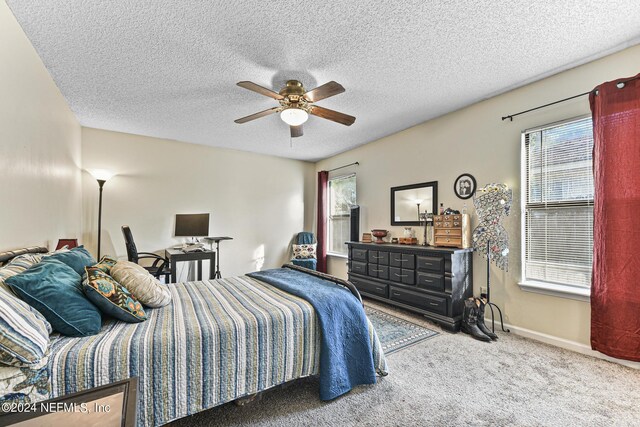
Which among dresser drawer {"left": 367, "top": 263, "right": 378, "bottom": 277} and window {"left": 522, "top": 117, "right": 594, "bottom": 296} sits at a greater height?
window {"left": 522, "top": 117, "right": 594, "bottom": 296}

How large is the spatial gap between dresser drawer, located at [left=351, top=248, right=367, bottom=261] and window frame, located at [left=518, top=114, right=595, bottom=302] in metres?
1.92

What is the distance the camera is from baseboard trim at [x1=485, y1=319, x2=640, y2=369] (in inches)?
91.0

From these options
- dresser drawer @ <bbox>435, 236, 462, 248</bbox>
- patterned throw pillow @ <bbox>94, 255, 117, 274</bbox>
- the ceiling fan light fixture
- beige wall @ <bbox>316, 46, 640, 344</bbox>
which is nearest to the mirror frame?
beige wall @ <bbox>316, 46, 640, 344</bbox>

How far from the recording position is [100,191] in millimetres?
4113

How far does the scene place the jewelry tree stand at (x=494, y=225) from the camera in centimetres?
284

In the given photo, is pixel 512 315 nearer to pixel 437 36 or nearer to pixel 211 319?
pixel 437 36

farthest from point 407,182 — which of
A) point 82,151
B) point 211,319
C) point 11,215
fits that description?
point 82,151

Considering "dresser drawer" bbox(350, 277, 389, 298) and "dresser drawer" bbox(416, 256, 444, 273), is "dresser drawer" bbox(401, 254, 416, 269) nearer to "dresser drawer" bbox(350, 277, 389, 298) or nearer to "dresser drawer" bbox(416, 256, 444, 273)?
"dresser drawer" bbox(416, 256, 444, 273)

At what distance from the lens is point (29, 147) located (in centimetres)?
224

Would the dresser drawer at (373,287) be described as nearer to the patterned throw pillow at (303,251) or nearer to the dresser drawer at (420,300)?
the dresser drawer at (420,300)

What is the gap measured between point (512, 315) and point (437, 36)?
2.87 metres

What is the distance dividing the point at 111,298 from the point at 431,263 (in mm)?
Result: 3032

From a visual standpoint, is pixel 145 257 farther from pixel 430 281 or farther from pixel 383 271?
pixel 430 281

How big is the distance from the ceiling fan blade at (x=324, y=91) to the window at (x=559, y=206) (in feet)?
6.96
